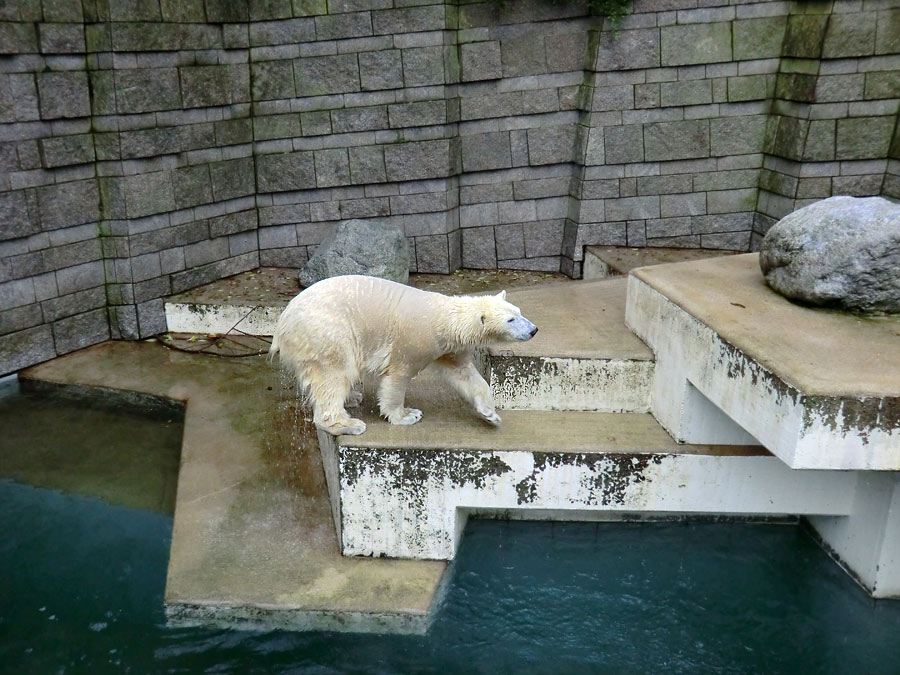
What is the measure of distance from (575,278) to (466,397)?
4.28 m

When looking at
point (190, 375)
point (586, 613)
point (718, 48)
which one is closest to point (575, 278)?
point (718, 48)

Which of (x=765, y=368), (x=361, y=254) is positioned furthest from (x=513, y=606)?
(x=361, y=254)

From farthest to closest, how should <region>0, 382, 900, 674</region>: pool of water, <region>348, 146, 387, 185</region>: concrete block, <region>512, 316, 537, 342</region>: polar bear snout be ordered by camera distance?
1. <region>348, 146, 387, 185</region>: concrete block
2. <region>512, 316, 537, 342</region>: polar bear snout
3. <region>0, 382, 900, 674</region>: pool of water

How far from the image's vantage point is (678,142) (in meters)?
8.48

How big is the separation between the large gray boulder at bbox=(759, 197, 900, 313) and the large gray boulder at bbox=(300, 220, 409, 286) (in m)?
3.84

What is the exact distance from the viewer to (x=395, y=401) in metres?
4.89

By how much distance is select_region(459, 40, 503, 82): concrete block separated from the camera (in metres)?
8.18

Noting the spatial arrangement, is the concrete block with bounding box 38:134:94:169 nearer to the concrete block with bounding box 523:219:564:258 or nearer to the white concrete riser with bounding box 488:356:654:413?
the white concrete riser with bounding box 488:356:654:413

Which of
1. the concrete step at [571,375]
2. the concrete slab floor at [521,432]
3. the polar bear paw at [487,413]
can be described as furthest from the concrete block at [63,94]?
the polar bear paw at [487,413]

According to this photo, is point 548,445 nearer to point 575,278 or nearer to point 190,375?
point 190,375

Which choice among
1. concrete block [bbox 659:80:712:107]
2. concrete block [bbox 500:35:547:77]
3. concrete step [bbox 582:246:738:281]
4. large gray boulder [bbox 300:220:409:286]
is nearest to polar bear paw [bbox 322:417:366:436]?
large gray boulder [bbox 300:220:409:286]

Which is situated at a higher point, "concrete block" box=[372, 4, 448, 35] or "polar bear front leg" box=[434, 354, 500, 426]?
"concrete block" box=[372, 4, 448, 35]

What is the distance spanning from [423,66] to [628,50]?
83.0 inches

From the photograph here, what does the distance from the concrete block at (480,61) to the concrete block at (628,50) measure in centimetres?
104
